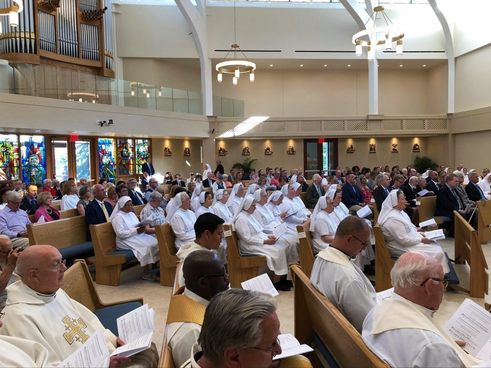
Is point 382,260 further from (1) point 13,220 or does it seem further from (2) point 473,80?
(2) point 473,80

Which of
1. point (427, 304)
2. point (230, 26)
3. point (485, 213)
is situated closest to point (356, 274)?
point (427, 304)

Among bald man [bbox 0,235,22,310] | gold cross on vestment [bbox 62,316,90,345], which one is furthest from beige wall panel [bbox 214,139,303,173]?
gold cross on vestment [bbox 62,316,90,345]

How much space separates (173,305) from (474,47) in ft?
61.6

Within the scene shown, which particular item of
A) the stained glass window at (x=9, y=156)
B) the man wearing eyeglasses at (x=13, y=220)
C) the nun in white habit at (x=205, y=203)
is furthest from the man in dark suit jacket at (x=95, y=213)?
the stained glass window at (x=9, y=156)

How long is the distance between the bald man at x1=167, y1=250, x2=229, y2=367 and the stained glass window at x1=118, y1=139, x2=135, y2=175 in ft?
50.7

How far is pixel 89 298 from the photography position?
353 cm

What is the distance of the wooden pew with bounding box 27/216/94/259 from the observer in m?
5.23

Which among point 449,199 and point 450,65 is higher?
point 450,65

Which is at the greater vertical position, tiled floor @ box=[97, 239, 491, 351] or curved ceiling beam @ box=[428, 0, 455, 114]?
curved ceiling beam @ box=[428, 0, 455, 114]

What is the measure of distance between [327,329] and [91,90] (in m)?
12.5

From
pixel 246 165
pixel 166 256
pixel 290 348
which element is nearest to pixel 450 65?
pixel 246 165

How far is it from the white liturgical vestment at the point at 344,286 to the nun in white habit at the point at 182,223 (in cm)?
317

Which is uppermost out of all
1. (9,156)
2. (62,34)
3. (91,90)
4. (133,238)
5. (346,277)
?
(62,34)

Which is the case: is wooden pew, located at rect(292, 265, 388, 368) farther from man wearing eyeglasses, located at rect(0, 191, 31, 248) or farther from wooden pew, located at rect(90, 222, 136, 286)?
man wearing eyeglasses, located at rect(0, 191, 31, 248)
